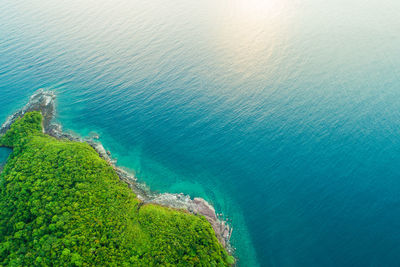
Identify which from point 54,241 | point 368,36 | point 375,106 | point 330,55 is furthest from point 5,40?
point 368,36

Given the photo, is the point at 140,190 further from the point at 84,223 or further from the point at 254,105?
the point at 254,105

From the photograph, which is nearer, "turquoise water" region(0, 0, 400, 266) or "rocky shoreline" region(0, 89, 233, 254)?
"rocky shoreline" region(0, 89, 233, 254)

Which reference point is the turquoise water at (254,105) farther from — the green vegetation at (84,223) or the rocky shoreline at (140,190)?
the green vegetation at (84,223)

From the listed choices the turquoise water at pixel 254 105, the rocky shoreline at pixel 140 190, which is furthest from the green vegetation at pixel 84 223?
the turquoise water at pixel 254 105

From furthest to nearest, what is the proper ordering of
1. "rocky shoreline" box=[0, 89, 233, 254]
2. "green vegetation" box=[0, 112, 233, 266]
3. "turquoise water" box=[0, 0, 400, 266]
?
"turquoise water" box=[0, 0, 400, 266] < "rocky shoreline" box=[0, 89, 233, 254] < "green vegetation" box=[0, 112, 233, 266]

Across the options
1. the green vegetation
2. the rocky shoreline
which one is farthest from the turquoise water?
the green vegetation

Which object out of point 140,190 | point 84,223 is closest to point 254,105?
point 140,190

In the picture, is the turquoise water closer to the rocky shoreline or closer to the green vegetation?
the rocky shoreline
